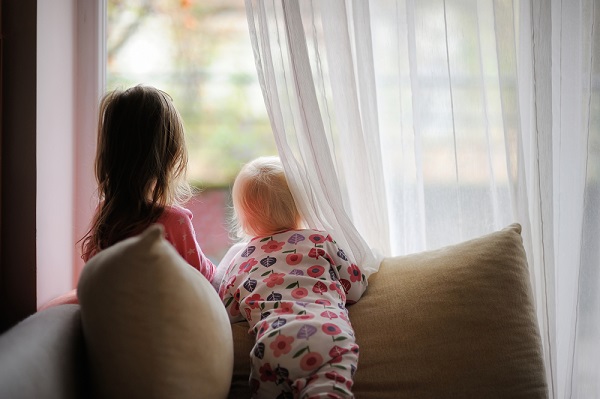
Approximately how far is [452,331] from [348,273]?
272mm

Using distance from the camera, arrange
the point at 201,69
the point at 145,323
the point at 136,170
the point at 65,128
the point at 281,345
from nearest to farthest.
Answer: the point at 145,323 < the point at 281,345 < the point at 136,170 < the point at 65,128 < the point at 201,69

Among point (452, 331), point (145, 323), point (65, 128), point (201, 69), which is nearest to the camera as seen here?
point (145, 323)

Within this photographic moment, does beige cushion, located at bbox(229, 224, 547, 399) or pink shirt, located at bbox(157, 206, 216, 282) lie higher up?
pink shirt, located at bbox(157, 206, 216, 282)

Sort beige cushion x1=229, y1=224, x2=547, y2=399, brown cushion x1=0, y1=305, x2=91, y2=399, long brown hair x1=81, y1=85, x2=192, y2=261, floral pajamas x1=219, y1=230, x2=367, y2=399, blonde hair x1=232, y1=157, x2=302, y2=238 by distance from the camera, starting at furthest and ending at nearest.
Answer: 1. blonde hair x1=232, y1=157, x2=302, y2=238
2. long brown hair x1=81, y1=85, x2=192, y2=261
3. beige cushion x1=229, y1=224, x2=547, y2=399
4. floral pajamas x1=219, y1=230, x2=367, y2=399
5. brown cushion x1=0, y1=305, x2=91, y2=399

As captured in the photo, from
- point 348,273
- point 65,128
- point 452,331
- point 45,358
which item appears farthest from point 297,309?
point 65,128

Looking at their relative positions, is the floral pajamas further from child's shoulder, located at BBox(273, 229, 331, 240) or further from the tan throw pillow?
the tan throw pillow

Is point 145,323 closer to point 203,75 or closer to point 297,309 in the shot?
point 297,309

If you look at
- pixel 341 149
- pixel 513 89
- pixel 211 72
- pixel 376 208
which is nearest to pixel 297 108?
pixel 341 149

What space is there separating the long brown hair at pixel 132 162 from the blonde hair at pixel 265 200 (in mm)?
194

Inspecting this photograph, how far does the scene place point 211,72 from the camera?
6.33ft

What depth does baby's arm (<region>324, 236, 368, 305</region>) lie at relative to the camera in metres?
1.48

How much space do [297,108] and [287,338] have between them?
0.61 meters

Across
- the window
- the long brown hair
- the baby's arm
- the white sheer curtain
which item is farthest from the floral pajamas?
the window

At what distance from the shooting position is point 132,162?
148 cm
